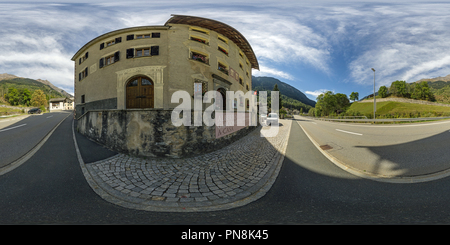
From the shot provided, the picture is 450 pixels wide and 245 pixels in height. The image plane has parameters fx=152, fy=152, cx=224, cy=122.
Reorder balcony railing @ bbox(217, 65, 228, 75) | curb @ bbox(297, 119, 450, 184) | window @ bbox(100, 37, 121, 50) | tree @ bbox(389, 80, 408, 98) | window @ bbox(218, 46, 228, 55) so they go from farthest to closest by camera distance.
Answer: tree @ bbox(389, 80, 408, 98), window @ bbox(218, 46, 228, 55), balcony railing @ bbox(217, 65, 228, 75), window @ bbox(100, 37, 121, 50), curb @ bbox(297, 119, 450, 184)

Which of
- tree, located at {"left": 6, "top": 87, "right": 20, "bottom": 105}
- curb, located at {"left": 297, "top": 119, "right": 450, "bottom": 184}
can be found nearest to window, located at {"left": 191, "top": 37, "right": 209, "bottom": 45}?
curb, located at {"left": 297, "top": 119, "right": 450, "bottom": 184}

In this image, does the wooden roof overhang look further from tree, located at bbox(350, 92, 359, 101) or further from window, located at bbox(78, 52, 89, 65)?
tree, located at bbox(350, 92, 359, 101)

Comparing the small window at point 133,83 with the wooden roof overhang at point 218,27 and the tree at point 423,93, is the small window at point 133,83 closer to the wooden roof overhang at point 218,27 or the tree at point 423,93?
the wooden roof overhang at point 218,27

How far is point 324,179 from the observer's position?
397 cm

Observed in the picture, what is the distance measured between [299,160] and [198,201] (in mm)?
4117

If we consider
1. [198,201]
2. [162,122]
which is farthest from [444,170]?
[162,122]

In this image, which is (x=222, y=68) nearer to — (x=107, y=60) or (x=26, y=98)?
(x=107, y=60)

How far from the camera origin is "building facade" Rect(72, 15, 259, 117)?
969 cm

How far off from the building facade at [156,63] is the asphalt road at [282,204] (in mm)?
6736

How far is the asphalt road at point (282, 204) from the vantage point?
263 cm

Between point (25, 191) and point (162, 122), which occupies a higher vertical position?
point (162, 122)

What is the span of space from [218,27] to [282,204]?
41.3ft

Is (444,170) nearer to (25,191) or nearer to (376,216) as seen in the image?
(376,216)

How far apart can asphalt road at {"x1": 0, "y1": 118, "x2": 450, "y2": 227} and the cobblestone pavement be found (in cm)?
20
